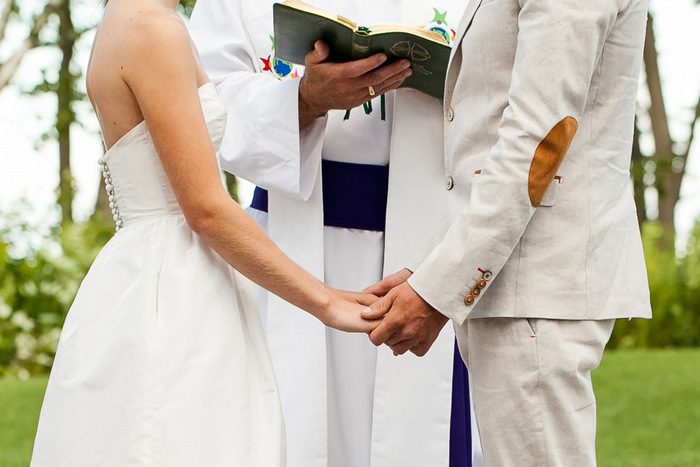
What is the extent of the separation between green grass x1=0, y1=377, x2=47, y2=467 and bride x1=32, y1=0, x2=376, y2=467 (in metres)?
3.67

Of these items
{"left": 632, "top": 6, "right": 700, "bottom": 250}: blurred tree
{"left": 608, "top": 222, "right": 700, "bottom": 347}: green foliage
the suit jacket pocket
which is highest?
{"left": 632, "top": 6, "right": 700, "bottom": 250}: blurred tree

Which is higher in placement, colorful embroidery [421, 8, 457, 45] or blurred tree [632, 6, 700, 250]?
blurred tree [632, 6, 700, 250]

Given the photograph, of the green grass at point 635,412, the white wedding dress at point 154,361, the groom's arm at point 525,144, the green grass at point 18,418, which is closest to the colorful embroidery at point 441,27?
the groom's arm at point 525,144

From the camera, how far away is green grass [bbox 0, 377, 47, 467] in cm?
596

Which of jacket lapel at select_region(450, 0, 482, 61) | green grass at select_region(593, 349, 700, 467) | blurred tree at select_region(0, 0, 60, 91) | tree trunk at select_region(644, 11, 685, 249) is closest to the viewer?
jacket lapel at select_region(450, 0, 482, 61)

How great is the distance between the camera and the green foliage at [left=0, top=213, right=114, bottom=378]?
333 inches

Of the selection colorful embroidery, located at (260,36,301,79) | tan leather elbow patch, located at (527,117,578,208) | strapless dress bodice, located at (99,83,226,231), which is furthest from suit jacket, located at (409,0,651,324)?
colorful embroidery, located at (260,36,301,79)

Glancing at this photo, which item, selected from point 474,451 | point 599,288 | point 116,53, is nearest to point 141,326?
point 116,53

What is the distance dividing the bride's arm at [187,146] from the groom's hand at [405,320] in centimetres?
27

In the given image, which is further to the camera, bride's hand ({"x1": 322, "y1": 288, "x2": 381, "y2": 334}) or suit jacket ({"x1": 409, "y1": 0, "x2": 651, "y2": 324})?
bride's hand ({"x1": 322, "y1": 288, "x2": 381, "y2": 334})

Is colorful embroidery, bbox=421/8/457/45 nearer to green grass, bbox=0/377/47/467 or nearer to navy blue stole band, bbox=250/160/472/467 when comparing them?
navy blue stole band, bbox=250/160/472/467

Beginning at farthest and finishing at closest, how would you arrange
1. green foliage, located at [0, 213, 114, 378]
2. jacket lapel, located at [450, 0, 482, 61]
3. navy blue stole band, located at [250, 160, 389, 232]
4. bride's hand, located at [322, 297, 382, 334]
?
1. green foliage, located at [0, 213, 114, 378]
2. navy blue stole band, located at [250, 160, 389, 232]
3. bride's hand, located at [322, 297, 382, 334]
4. jacket lapel, located at [450, 0, 482, 61]

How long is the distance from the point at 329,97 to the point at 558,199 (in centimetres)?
90

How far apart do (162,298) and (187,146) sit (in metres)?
0.35
